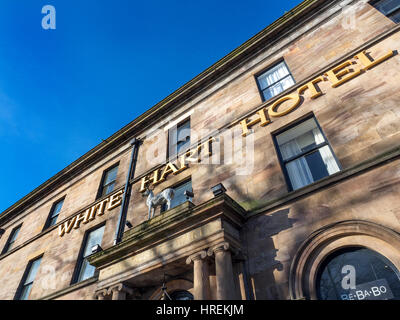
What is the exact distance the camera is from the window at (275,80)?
37.2 ft

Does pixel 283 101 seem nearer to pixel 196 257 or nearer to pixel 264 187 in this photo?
pixel 264 187

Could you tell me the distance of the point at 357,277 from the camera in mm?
5965

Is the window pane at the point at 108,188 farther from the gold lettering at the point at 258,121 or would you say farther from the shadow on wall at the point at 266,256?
the shadow on wall at the point at 266,256

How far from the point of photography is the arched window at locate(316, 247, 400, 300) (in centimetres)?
558

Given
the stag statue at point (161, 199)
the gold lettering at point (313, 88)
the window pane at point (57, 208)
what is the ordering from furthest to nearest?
the window pane at point (57, 208)
the stag statue at point (161, 199)
the gold lettering at point (313, 88)

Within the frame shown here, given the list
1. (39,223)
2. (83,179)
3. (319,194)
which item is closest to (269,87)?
(319,194)

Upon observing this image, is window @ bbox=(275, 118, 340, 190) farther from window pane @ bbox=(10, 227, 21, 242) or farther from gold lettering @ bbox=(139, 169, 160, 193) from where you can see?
window pane @ bbox=(10, 227, 21, 242)

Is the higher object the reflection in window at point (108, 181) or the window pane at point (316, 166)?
the reflection in window at point (108, 181)

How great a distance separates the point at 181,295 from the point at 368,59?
9.77 meters

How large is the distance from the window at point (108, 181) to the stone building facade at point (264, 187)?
0.10 meters

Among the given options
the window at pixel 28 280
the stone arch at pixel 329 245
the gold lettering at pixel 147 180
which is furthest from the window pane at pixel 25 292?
the stone arch at pixel 329 245

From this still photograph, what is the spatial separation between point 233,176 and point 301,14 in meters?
8.36

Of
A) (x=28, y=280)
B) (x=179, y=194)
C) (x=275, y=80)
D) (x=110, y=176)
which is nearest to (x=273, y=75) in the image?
(x=275, y=80)

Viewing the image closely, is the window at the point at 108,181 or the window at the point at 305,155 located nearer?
the window at the point at 305,155
